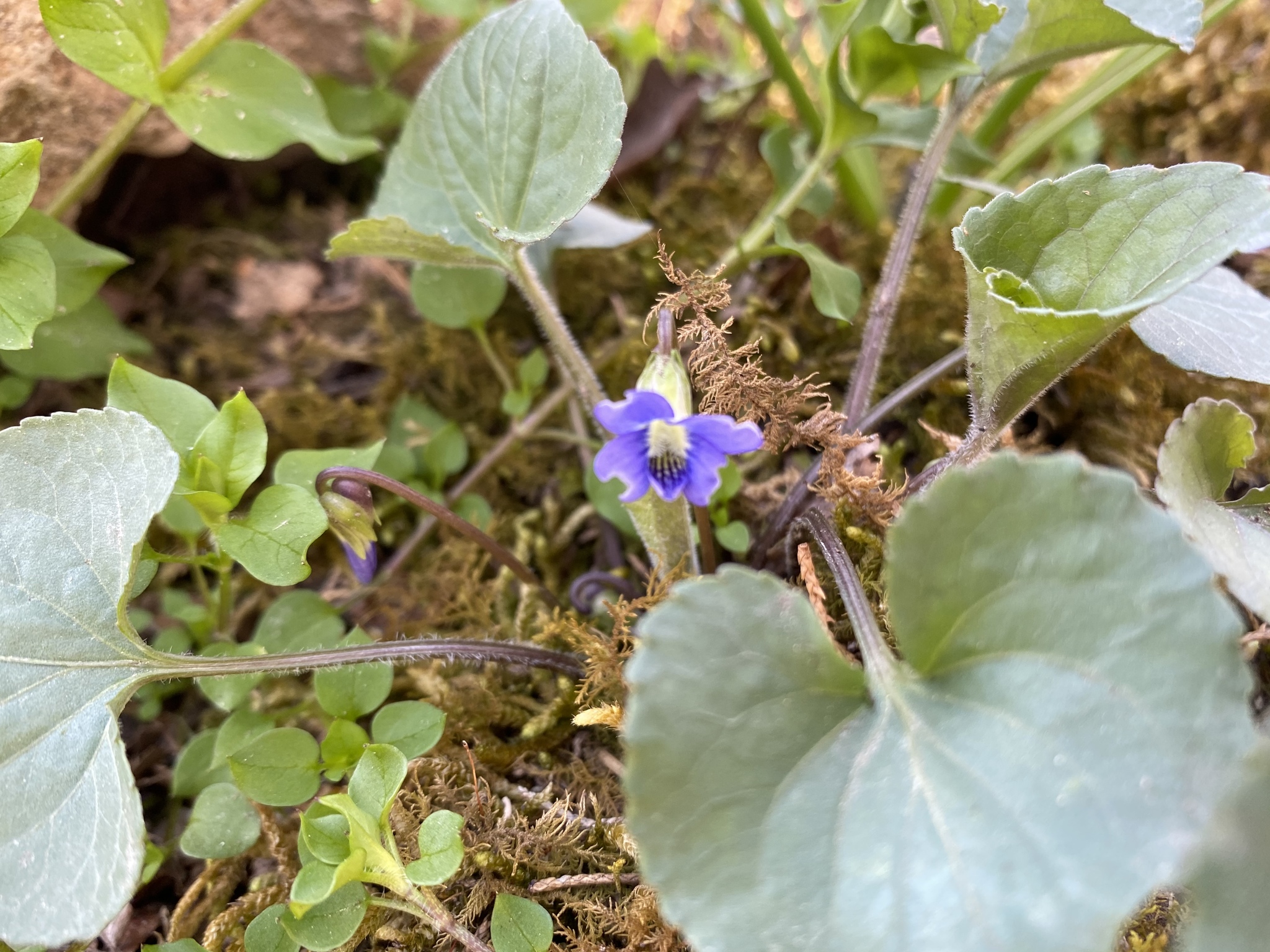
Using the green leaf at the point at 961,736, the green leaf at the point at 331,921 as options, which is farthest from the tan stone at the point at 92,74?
the green leaf at the point at 961,736

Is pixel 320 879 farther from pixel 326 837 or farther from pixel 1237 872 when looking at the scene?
pixel 1237 872

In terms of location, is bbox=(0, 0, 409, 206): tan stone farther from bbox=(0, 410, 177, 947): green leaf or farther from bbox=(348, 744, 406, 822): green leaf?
bbox=(348, 744, 406, 822): green leaf

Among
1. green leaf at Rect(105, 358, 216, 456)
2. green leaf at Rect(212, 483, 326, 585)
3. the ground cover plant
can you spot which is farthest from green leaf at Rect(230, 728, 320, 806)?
green leaf at Rect(105, 358, 216, 456)

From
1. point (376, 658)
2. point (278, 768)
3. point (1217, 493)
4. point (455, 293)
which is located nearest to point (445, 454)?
point (455, 293)

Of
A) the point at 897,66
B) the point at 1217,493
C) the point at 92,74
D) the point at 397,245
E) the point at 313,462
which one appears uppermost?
the point at 897,66

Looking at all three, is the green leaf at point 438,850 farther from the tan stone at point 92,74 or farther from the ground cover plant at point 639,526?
the tan stone at point 92,74

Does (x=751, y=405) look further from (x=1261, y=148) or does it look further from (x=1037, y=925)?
(x=1261, y=148)

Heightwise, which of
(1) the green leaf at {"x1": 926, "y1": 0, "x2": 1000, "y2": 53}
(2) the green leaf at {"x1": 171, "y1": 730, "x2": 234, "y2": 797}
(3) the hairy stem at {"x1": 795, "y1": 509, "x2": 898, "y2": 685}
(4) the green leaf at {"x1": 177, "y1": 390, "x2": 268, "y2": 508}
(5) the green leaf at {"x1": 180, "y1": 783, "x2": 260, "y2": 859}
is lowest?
(2) the green leaf at {"x1": 171, "y1": 730, "x2": 234, "y2": 797}
